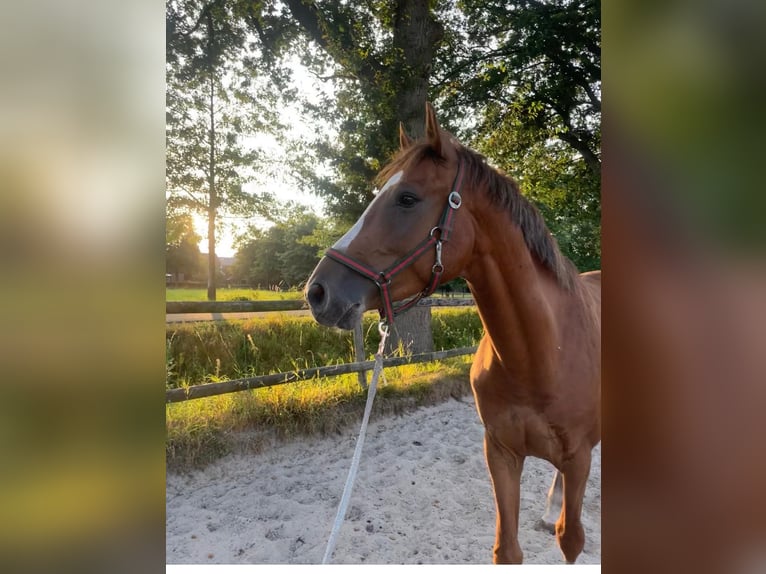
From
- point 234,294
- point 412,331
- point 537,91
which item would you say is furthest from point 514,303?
point 537,91

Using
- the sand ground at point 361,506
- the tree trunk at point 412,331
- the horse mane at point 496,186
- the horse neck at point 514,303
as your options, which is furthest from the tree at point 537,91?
the horse neck at point 514,303

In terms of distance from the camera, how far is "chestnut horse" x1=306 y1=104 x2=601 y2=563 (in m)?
1.30

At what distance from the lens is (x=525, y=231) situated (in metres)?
1.41

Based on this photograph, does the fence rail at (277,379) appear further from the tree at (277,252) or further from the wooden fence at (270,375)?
the tree at (277,252)

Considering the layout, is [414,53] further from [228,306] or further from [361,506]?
[361,506]

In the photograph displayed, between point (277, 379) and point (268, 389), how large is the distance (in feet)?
0.57

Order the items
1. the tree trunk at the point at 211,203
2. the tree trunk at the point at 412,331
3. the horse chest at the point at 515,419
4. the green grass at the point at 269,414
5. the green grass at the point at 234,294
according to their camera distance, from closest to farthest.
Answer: the horse chest at the point at 515,419
the green grass at the point at 269,414
the green grass at the point at 234,294
the tree trunk at the point at 211,203
the tree trunk at the point at 412,331

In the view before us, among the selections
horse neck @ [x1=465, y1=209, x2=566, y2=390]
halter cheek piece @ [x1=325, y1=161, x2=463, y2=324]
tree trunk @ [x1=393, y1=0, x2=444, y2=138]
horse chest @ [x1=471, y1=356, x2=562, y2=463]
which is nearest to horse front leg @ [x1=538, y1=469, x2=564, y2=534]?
horse chest @ [x1=471, y1=356, x2=562, y2=463]

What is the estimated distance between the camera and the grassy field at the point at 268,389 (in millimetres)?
3068

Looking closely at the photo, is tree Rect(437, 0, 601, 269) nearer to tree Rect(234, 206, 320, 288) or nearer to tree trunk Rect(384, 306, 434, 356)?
tree trunk Rect(384, 306, 434, 356)

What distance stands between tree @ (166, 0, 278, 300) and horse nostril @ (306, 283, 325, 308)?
3.09 m

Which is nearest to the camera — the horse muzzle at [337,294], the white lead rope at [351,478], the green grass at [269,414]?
the white lead rope at [351,478]

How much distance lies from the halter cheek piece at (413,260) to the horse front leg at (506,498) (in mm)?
801
